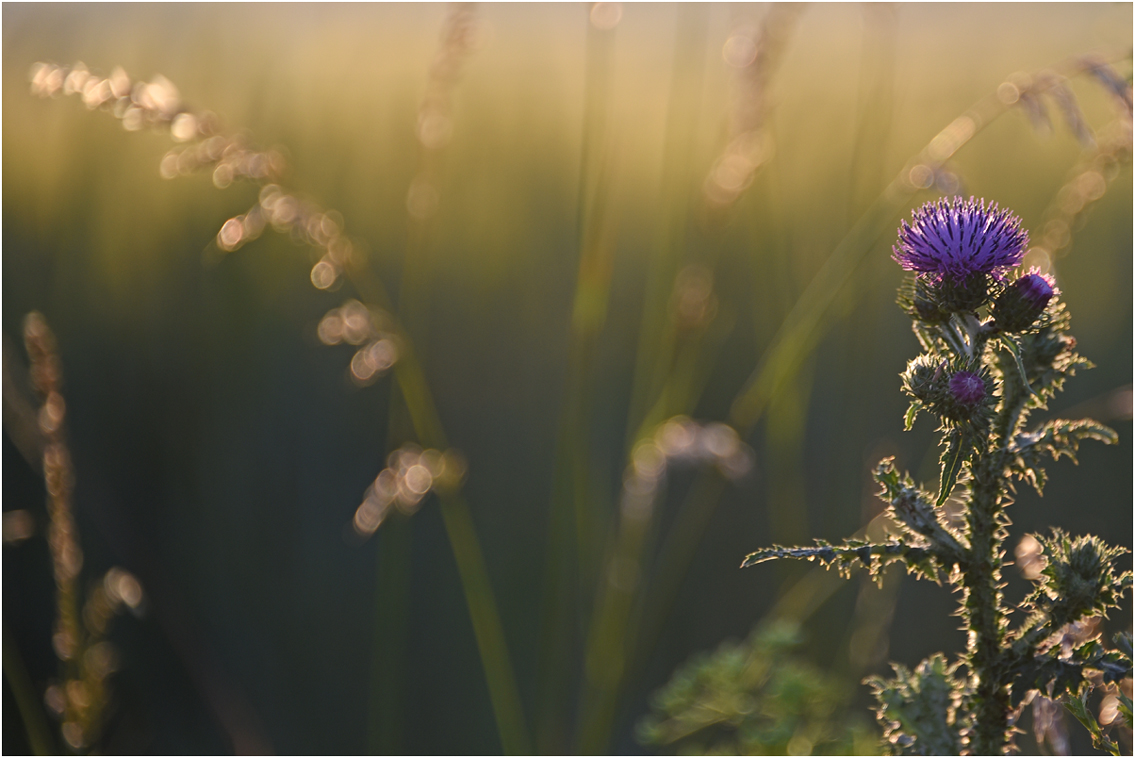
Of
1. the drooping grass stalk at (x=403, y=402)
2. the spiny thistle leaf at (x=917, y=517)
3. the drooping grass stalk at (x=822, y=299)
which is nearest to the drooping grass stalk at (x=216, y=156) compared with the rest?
the drooping grass stalk at (x=403, y=402)

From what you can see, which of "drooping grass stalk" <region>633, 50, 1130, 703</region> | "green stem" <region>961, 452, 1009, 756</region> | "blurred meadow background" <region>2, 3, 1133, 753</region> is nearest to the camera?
"green stem" <region>961, 452, 1009, 756</region>

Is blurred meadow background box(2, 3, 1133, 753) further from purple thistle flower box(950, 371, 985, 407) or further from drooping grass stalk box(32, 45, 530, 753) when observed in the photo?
purple thistle flower box(950, 371, 985, 407)

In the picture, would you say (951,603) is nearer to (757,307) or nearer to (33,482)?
(757,307)

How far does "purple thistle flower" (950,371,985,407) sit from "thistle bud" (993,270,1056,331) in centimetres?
7

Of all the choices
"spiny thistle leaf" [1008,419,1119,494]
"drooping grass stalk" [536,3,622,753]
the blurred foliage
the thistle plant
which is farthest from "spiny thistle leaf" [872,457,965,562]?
"drooping grass stalk" [536,3,622,753]

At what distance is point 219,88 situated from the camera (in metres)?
2.71

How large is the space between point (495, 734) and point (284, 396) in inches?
49.9

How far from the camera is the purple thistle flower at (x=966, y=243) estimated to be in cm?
80

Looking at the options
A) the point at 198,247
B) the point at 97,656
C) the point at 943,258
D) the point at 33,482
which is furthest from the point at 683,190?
the point at 33,482

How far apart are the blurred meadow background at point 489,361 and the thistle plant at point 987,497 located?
0.67 metres

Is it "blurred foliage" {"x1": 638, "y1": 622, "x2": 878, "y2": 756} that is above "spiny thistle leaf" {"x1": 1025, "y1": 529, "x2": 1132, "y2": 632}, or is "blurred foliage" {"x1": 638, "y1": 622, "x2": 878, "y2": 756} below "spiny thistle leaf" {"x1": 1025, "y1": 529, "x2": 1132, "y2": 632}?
below

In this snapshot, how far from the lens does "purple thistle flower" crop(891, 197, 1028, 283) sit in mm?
799

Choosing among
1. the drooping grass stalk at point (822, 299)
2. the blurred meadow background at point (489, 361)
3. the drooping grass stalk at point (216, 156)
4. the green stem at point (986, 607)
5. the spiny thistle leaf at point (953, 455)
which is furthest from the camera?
the blurred meadow background at point (489, 361)

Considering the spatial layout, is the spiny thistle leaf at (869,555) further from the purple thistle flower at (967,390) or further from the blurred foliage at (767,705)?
the blurred foliage at (767,705)
